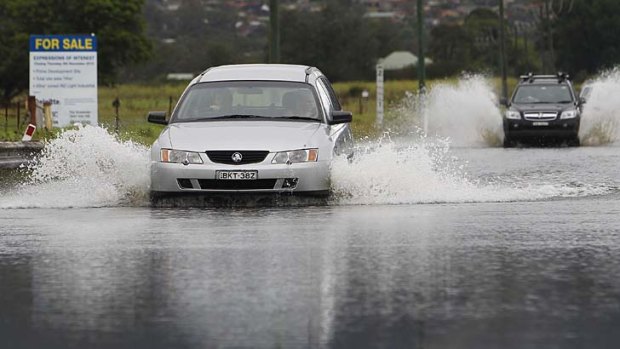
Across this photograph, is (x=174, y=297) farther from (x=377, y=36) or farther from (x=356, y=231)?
(x=377, y=36)

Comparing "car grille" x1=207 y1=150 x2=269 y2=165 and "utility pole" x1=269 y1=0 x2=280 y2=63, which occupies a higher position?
"utility pole" x1=269 y1=0 x2=280 y2=63

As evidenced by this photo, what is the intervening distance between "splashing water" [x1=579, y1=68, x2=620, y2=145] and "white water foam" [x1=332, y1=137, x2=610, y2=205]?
19.2m

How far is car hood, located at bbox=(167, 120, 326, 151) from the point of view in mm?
16922

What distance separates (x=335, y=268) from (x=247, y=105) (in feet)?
24.0

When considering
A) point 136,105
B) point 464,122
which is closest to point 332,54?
point 136,105

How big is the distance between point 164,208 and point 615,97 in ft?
86.2

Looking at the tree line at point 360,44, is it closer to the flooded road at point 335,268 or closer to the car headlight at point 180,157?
the flooded road at point 335,268

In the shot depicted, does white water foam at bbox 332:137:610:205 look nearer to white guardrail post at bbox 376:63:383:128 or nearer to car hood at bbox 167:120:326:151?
car hood at bbox 167:120:326:151

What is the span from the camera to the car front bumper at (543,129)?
120 feet

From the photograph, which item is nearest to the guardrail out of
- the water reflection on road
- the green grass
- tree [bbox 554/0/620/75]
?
the green grass

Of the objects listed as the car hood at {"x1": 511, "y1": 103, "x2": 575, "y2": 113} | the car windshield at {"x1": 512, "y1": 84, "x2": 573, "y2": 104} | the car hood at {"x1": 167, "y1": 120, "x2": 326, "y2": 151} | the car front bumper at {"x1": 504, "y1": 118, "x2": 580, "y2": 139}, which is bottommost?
the car hood at {"x1": 167, "y1": 120, "x2": 326, "y2": 151}

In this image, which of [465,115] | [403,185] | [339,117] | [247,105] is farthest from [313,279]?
[465,115]

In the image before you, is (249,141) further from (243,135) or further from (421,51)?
(421,51)

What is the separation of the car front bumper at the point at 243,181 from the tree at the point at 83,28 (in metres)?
72.8
